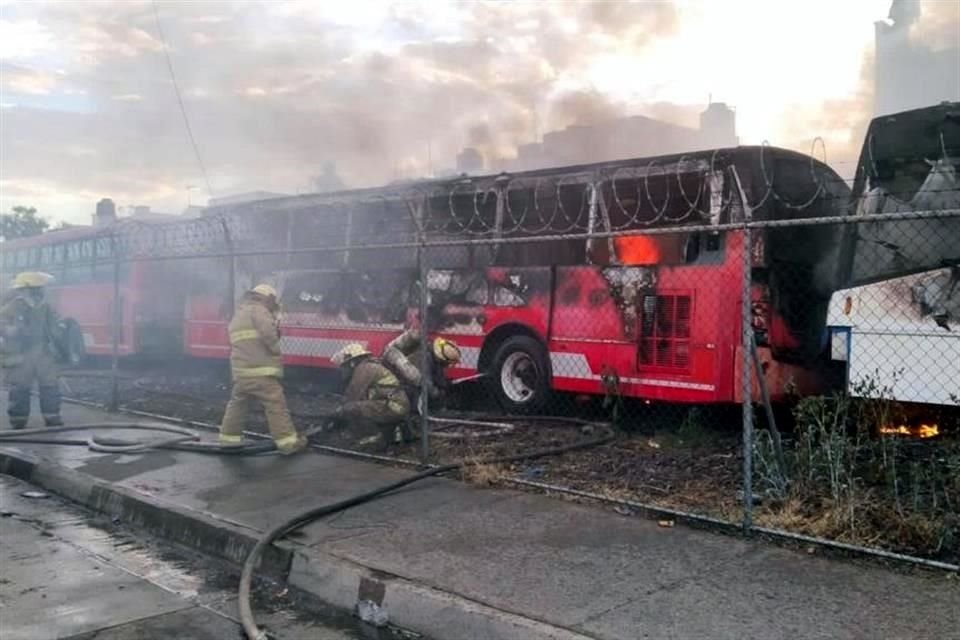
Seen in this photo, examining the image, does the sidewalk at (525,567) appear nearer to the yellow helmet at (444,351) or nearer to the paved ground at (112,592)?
the paved ground at (112,592)

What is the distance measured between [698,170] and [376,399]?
11.8ft

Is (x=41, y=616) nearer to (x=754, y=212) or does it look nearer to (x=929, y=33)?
(x=754, y=212)

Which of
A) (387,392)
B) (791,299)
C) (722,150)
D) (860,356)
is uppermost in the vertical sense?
(722,150)

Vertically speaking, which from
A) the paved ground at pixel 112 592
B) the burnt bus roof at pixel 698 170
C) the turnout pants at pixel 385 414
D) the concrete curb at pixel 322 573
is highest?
the burnt bus roof at pixel 698 170

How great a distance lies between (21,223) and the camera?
4250 centimetres

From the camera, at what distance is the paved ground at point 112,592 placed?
12.8ft

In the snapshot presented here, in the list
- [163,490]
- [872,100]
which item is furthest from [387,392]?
[872,100]

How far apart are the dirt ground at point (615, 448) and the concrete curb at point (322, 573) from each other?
174 cm

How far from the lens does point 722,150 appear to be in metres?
7.69

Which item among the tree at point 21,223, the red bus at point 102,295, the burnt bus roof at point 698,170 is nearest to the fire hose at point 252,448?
the burnt bus roof at point 698,170

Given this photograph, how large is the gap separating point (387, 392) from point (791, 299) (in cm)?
380

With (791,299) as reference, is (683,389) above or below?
below

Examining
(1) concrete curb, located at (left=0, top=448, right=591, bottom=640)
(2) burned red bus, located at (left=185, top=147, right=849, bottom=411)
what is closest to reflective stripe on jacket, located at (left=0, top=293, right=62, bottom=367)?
(2) burned red bus, located at (left=185, top=147, right=849, bottom=411)

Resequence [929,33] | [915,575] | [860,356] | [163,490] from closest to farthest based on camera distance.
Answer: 1. [915,575]
2. [163,490]
3. [860,356]
4. [929,33]
